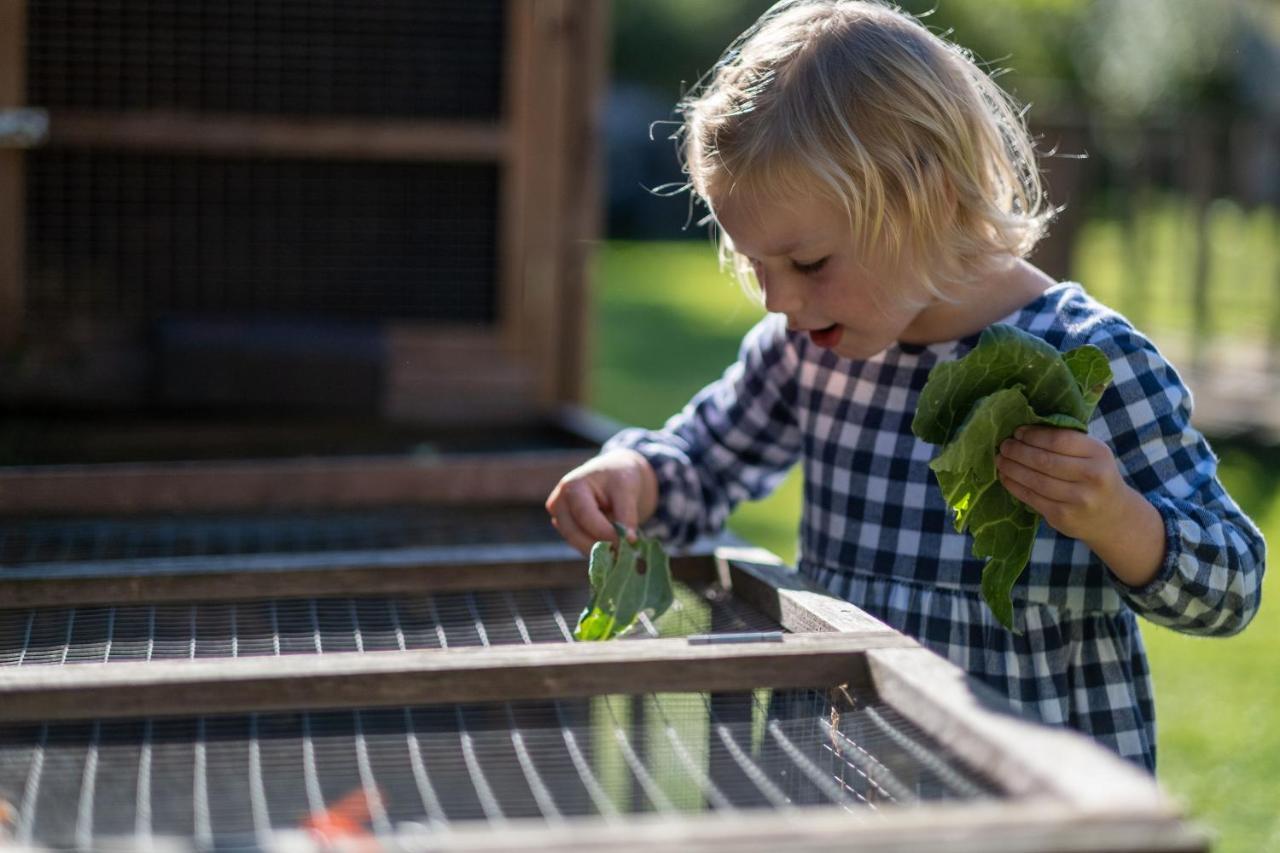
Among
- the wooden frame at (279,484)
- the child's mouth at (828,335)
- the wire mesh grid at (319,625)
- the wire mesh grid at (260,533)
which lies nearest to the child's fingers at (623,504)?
the wire mesh grid at (319,625)

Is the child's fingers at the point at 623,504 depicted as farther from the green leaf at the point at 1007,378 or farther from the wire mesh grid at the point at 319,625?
the green leaf at the point at 1007,378

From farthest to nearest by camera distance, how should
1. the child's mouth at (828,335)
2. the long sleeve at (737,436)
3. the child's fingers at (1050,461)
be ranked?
the long sleeve at (737,436) → the child's mouth at (828,335) → the child's fingers at (1050,461)

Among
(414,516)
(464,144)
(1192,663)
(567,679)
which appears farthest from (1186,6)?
(567,679)

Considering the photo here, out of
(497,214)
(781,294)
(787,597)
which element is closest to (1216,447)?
(497,214)

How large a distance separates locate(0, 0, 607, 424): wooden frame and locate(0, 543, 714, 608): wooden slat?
173 cm

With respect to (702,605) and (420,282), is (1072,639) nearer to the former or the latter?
(702,605)

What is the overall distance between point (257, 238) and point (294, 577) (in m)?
2.05

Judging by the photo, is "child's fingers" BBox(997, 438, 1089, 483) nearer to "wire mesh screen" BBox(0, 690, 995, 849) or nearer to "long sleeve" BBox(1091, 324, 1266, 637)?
"long sleeve" BBox(1091, 324, 1266, 637)

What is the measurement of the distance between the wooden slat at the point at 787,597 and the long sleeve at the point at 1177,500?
0.33 metres

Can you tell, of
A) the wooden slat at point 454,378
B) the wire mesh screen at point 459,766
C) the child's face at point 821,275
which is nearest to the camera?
the wire mesh screen at point 459,766

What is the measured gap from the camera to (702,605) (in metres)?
2.05

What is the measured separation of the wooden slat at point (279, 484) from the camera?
2711 mm

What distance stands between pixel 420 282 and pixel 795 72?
2131mm

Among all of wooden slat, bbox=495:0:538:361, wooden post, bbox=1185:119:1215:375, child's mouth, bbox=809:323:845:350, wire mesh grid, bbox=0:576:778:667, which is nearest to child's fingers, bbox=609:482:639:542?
wire mesh grid, bbox=0:576:778:667
